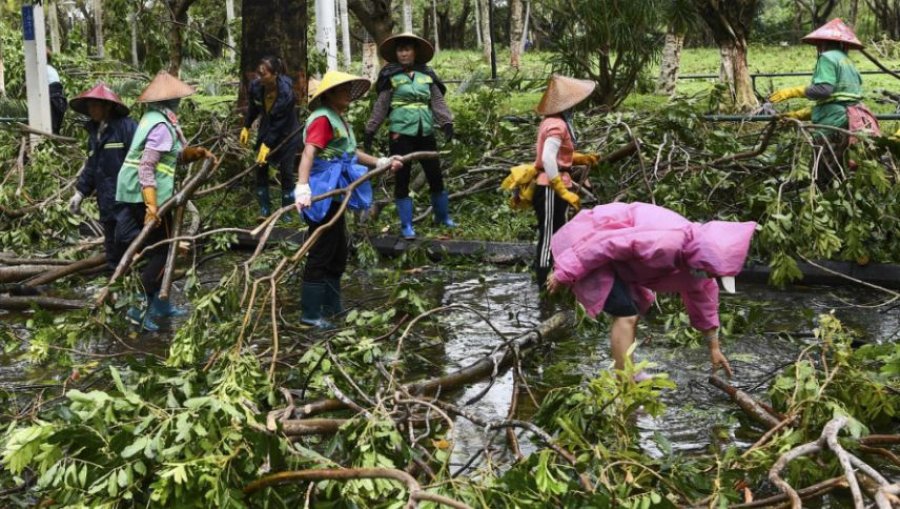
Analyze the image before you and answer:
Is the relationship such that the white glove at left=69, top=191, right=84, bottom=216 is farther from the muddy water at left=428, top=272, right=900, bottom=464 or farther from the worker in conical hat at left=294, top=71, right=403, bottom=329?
the muddy water at left=428, top=272, right=900, bottom=464

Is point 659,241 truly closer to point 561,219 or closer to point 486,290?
point 561,219

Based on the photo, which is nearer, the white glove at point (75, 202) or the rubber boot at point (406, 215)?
the white glove at point (75, 202)

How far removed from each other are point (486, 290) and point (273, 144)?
328 centimetres

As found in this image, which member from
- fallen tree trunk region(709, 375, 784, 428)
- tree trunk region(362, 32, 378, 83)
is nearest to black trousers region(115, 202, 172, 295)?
fallen tree trunk region(709, 375, 784, 428)

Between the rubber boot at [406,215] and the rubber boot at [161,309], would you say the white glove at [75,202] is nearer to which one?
the rubber boot at [161,309]

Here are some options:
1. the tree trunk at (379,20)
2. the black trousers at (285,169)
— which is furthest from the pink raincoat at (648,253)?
the tree trunk at (379,20)

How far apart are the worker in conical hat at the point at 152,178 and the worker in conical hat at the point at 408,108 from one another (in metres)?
2.19

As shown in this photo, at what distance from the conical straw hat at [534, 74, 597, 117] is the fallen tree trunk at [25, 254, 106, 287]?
3.67 meters

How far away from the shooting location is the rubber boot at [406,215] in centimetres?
1031

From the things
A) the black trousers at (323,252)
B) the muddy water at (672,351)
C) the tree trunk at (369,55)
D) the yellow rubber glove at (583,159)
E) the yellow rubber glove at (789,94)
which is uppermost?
the tree trunk at (369,55)

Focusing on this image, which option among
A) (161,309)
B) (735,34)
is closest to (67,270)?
(161,309)

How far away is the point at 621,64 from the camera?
50.5 ft

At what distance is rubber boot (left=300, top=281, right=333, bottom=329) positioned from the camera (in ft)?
26.0

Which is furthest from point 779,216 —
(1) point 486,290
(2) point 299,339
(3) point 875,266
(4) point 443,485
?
(4) point 443,485
